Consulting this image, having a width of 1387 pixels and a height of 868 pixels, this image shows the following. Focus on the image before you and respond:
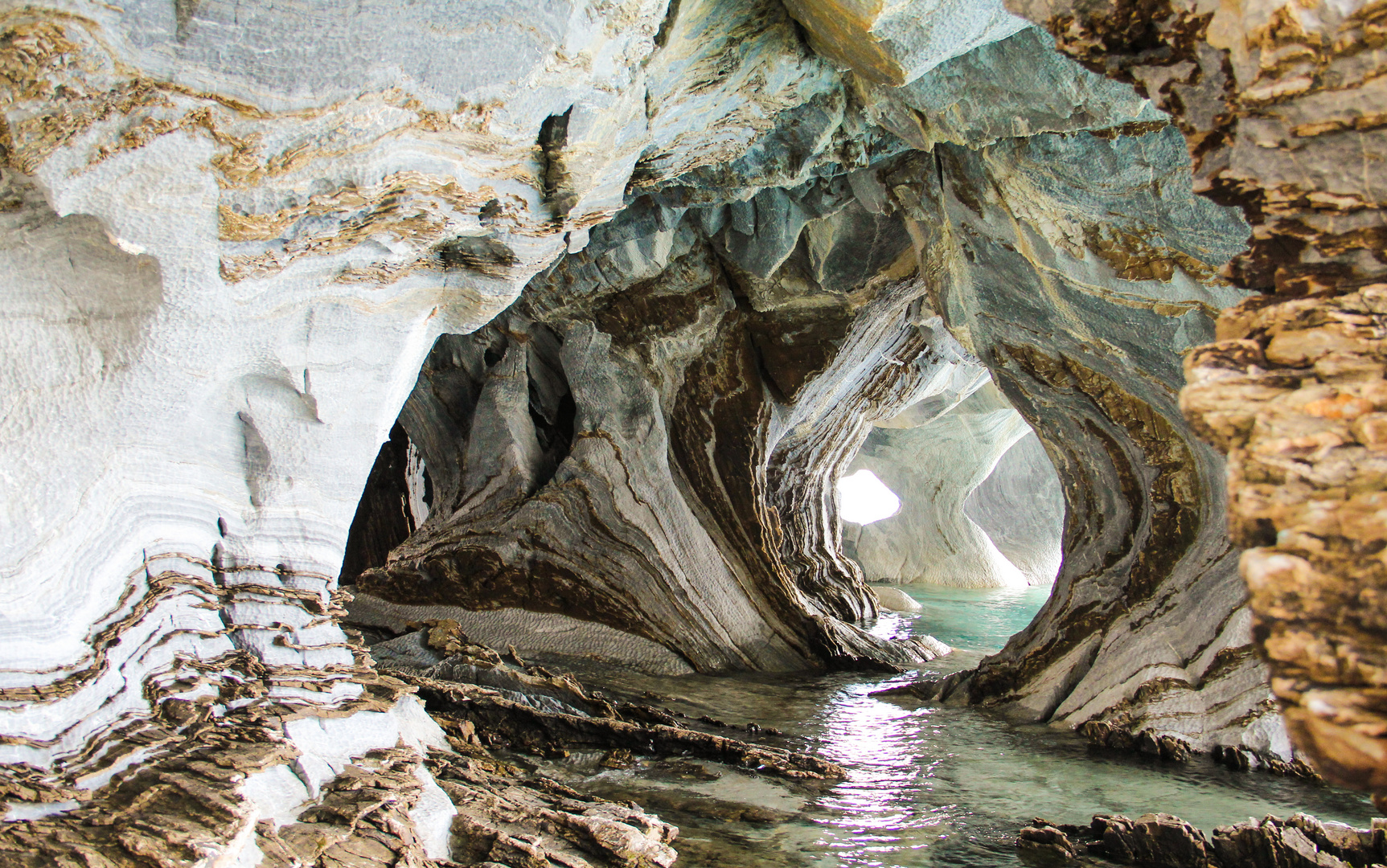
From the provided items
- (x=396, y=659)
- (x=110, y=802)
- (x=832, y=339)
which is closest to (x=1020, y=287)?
(x=832, y=339)

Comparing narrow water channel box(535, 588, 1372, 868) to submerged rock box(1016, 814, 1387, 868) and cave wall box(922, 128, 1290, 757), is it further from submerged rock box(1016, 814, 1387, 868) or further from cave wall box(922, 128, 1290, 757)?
cave wall box(922, 128, 1290, 757)

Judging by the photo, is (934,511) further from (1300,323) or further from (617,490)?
(1300,323)

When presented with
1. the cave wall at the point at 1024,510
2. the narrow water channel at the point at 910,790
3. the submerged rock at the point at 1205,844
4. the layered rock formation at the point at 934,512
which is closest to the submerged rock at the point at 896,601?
the layered rock formation at the point at 934,512

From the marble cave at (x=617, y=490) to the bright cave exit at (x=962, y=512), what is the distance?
26.7 feet

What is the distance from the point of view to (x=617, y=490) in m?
8.03

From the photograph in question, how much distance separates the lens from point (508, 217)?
401cm

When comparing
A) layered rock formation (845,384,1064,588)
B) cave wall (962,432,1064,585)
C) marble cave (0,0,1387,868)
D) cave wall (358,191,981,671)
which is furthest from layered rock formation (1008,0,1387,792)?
cave wall (962,432,1064,585)

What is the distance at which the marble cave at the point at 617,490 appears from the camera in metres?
2.02

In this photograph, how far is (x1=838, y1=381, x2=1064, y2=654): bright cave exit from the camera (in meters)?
Answer: 16.2

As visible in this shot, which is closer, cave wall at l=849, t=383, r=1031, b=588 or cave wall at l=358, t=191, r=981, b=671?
cave wall at l=358, t=191, r=981, b=671

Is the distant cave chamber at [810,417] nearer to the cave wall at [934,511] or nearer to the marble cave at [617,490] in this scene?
the marble cave at [617,490]

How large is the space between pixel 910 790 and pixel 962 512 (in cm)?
1337

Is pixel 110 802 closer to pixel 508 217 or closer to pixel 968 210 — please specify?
pixel 508 217

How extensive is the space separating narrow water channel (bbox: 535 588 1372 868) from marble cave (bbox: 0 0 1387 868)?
35mm
